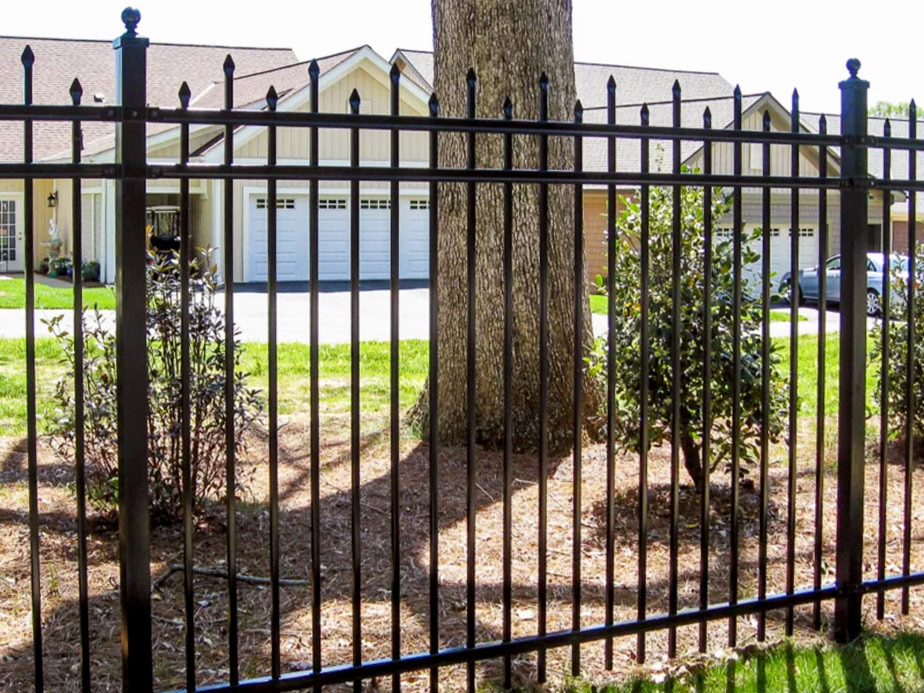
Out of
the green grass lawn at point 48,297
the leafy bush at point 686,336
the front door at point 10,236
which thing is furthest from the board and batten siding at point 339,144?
the leafy bush at point 686,336

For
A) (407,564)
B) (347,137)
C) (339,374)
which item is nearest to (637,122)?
(347,137)

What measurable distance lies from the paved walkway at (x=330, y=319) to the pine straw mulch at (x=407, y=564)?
5067mm

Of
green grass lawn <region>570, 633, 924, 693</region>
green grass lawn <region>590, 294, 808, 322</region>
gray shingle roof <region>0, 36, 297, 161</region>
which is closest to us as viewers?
green grass lawn <region>570, 633, 924, 693</region>

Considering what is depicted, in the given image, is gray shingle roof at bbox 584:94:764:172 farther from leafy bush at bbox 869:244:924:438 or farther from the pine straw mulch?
the pine straw mulch

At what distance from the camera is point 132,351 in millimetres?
3211

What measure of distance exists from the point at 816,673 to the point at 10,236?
88.6ft

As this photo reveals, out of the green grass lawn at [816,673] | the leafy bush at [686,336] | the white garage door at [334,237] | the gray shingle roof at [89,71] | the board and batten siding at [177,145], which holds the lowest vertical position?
the green grass lawn at [816,673]

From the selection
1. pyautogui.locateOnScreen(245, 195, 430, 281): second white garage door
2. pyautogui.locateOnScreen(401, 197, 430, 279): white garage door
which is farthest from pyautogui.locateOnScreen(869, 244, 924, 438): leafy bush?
pyautogui.locateOnScreen(401, 197, 430, 279): white garage door

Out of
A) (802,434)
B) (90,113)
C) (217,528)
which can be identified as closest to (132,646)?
(90,113)

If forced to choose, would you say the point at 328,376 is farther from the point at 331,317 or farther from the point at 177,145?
the point at 177,145

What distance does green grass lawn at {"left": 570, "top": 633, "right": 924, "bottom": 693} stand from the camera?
385 cm

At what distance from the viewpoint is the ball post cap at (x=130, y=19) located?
3.17m

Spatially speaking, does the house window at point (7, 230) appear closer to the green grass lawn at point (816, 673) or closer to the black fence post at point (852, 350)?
the black fence post at point (852, 350)

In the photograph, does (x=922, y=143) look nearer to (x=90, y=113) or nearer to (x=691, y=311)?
(x=691, y=311)
